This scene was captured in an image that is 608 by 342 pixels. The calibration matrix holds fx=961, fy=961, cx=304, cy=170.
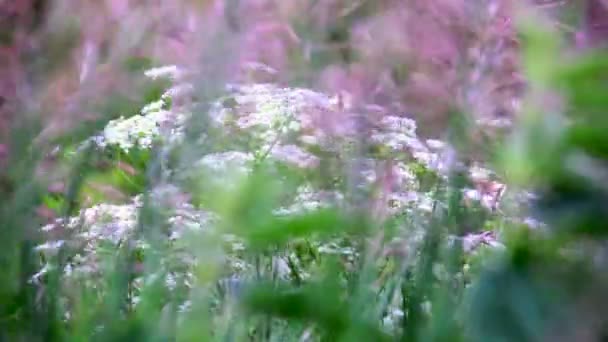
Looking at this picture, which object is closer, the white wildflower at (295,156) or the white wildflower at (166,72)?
the white wildflower at (295,156)

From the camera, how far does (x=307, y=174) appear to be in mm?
1497

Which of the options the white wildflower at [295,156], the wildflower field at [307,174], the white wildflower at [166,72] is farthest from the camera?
the white wildflower at [166,72]

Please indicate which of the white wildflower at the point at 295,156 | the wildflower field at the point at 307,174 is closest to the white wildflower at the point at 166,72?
the wildflower field at the point at 307,174

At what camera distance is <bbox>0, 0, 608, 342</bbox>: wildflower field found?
32 centimetres

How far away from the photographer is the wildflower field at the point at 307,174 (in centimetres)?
32

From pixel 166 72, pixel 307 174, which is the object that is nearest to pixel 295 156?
pixel 307 174

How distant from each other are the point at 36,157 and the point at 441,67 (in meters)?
Result: 0.68

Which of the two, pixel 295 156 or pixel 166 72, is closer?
pixel 295 156

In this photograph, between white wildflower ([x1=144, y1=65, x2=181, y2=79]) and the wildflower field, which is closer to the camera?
the wildflower field

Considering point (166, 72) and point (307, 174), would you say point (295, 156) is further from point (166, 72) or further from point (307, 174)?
point (166, 72)

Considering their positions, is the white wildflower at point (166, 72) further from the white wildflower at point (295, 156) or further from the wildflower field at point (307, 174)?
the white wildflower at point (295, 156)

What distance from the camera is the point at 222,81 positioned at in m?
0.90

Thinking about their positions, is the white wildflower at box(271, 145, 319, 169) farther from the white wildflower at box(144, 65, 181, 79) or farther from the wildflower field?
the white wildflower at box(144, 65, 181, 79)

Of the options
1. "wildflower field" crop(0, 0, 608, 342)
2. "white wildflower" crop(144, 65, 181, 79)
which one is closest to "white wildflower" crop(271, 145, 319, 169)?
"wildflower field" crop(0, 0, 608, 342)
